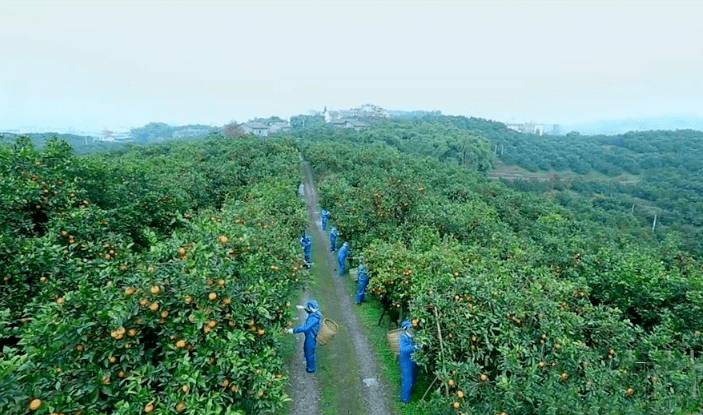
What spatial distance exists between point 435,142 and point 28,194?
180 feet

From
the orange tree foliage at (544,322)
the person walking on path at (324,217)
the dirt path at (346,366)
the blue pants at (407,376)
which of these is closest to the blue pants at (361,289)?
the dirt path at (346,366)

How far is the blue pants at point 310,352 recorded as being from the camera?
8.05 m

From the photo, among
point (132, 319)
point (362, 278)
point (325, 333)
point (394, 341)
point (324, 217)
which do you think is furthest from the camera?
point (324, 217)

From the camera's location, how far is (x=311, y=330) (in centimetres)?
791

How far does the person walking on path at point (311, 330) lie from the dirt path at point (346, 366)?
1.27ft

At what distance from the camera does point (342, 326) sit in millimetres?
10742

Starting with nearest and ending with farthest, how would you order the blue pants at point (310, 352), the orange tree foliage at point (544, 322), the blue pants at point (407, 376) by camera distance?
the orange tree foliage at point (544, 322), the blue pants at point (407, 376), the blue pants at point (310, 352)

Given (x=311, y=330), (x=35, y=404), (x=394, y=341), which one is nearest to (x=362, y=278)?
(x=394, y=341)

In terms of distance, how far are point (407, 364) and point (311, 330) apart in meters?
2.05

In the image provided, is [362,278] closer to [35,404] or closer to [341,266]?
A: [341,266]

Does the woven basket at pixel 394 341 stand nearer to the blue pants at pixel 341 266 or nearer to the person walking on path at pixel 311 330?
the person walking on path at pixel 311 330

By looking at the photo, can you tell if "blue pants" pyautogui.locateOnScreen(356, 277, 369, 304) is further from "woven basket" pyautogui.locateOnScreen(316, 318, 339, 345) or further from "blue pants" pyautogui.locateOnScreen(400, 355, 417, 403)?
"blue pants" pyautogui.locateOnScreen(400, 355, 417, 403)

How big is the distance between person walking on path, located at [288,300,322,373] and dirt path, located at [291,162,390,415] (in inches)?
15.2

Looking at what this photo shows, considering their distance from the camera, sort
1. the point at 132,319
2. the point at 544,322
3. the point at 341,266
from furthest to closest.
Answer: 1. the point at 341,266
2. the point at 544,322
3. the point at 132,319
